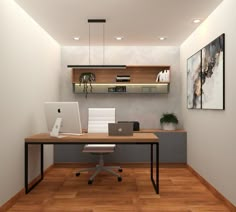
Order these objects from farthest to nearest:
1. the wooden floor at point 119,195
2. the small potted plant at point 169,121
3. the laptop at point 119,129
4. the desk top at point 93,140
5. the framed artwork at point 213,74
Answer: the small potted plant at point 169,121, the laptop at point 119,129, the desk top at point 93,140, the framed artwork at point 213,74, the wooden floor at point 119,195

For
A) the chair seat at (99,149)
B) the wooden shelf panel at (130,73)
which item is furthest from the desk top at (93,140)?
the wooden shelf panel at (130,73)

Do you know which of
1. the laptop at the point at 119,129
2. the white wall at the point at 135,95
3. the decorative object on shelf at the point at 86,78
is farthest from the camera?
the white wall at the point at 135,95

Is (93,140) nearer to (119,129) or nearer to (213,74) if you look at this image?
(119,129)

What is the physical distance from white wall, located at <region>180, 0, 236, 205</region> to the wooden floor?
292 mm

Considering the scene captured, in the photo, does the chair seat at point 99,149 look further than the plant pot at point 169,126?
No

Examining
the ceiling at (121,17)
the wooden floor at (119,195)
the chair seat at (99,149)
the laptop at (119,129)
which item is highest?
the ceiling at (121,17)

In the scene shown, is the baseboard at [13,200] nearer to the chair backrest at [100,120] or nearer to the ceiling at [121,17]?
the chair backrest at [100,120]

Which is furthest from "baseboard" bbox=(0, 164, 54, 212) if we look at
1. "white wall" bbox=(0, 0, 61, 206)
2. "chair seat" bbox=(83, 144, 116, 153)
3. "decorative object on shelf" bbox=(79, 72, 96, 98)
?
"decorative object on shelf" bbox=(79, 72, 96, 98)

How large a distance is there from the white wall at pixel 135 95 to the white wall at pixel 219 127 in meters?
1.07

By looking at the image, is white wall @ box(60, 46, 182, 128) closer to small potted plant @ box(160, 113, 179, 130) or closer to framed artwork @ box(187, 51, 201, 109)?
small potted plant @ box(160, 113, 179, 130)

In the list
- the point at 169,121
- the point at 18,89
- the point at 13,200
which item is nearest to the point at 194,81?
the point at 169,121

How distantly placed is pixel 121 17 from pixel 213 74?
1.61 metres

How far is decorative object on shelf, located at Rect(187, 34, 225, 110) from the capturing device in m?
3.69

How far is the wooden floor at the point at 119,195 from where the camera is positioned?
11.3 ft
